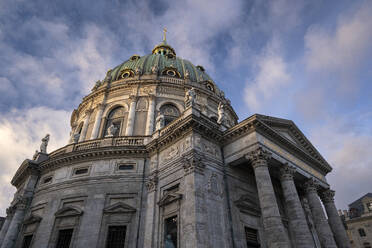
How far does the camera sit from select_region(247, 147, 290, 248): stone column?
479 inches

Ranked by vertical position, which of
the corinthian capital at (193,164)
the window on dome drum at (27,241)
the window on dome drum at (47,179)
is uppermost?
the window on dome drum at (47,179)

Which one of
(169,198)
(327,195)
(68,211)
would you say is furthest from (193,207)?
(327,195)

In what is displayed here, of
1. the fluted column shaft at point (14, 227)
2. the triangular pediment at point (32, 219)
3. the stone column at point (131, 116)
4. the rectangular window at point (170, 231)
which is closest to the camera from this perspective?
the rectangular window at point (170, 231)

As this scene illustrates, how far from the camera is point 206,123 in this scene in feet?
53.5

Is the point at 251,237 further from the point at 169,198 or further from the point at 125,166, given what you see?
the point at 125,166

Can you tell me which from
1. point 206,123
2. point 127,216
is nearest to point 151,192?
point 127,216

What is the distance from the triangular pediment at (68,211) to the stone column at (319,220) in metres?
16.6

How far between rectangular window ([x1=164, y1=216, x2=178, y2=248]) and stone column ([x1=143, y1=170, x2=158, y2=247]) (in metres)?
0.89

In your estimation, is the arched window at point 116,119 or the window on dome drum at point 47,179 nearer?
the window on dome drum at point 47,179

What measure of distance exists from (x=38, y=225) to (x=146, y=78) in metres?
17.8

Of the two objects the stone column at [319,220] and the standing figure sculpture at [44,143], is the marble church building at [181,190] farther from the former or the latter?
the standing figure sculpture at [44,143]

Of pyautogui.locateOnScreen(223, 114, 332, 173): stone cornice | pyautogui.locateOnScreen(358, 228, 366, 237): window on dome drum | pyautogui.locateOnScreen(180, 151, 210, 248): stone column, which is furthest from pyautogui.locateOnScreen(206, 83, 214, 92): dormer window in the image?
pyautogui.locateOnScreen(358, 228, 366, 237): window on dome drum

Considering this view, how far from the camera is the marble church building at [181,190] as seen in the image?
1373cm

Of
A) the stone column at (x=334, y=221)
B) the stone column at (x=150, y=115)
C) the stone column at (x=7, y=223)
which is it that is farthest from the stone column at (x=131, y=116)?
the stone column at (x=334, y=221)
